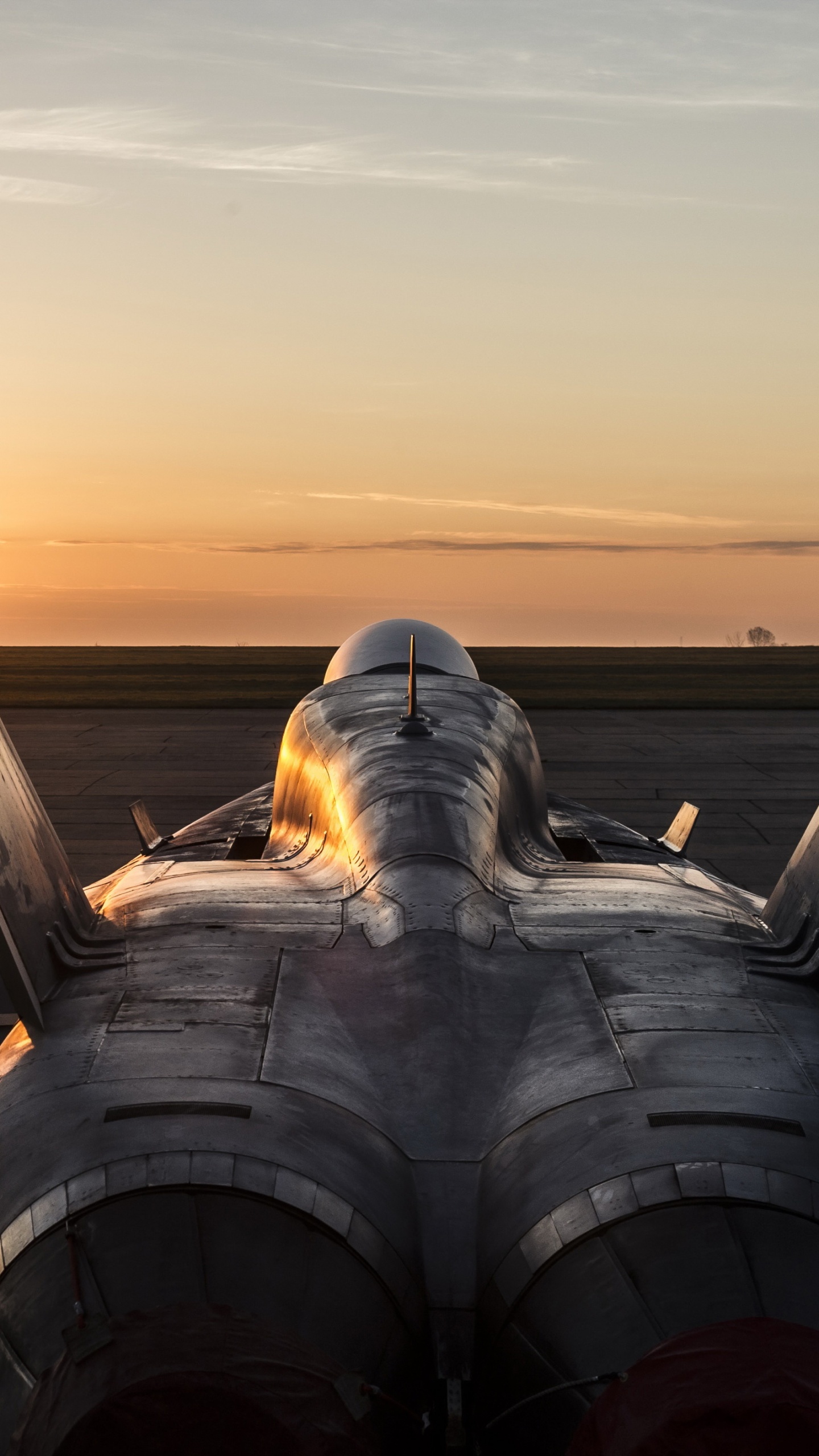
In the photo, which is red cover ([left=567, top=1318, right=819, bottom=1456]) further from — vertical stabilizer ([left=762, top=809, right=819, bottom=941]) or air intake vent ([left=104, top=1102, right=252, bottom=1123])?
vertical stabilizer ([left=762, top=809, right=819, bottom=941])

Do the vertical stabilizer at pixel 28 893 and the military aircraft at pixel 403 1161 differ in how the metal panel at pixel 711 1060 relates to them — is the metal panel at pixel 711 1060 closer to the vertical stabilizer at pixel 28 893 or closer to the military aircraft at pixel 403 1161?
the military aircraft at pixel 403 1161

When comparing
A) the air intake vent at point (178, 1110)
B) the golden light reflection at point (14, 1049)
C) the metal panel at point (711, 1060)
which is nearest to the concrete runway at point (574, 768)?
the golden light reflection at point (14, 1049)

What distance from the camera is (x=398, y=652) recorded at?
38.1 ft

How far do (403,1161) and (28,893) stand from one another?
8.14 feet

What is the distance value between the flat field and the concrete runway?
→ 1292 millimetres

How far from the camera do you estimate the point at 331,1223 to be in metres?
3.49

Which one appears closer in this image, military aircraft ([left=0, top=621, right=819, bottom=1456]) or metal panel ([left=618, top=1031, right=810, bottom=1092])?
military aircraft ([left=0, top=621, right=819, bottom=1456])

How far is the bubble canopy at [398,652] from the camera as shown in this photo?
1150cm

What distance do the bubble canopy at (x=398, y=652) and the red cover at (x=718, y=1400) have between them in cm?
905

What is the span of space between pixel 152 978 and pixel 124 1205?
176cm

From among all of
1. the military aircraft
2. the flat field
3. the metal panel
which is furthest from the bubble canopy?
the flat field

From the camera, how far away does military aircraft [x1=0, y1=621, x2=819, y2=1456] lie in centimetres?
239

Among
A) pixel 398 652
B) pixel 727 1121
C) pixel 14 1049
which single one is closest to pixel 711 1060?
pixel 727 1121

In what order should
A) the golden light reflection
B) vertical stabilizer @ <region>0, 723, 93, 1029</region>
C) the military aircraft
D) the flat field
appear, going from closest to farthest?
1. the military aircraft
2. the golden light reflection
3. vertical stabilizer @ <region>0, 723, 93, 1029</region>
4. the flat field
